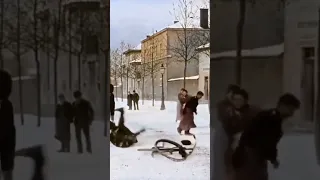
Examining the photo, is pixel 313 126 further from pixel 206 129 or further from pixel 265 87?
pixel 206 129

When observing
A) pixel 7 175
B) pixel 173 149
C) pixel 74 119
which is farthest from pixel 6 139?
pixel 173 149

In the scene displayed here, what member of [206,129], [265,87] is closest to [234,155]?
[265,87]

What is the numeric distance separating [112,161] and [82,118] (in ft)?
11.7

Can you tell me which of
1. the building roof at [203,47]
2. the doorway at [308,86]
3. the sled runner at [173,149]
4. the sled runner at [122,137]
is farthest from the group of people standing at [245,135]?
the building roof at [203,47]

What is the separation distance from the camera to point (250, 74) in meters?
5.52

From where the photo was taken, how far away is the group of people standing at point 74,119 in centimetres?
550

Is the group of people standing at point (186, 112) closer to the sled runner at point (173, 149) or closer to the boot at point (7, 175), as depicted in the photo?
the sled runner at point (173, 149)

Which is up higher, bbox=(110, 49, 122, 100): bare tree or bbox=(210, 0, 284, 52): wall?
bbox=(110, 49, 122, 100): bare tree

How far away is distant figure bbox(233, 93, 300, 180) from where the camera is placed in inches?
217

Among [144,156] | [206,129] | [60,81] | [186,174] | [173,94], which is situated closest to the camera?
[60,81]

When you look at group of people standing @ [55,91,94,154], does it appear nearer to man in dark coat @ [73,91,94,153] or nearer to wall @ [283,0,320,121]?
man in dark coat @ [73,91,94,153]

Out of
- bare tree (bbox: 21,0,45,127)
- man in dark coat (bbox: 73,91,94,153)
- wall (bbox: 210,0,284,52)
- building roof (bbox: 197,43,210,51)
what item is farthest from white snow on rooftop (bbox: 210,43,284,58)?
building roof (bbox: 197,43,210,51)

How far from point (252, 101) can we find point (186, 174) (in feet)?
8.88

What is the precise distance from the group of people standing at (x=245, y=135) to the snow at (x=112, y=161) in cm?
141
